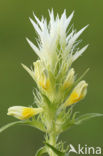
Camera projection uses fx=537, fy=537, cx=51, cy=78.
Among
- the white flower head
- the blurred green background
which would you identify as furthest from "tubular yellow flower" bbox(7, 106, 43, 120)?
the blurred green background

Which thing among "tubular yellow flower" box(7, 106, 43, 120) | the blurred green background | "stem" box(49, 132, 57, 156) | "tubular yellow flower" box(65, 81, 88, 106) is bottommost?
"stem" box(49, 132, 57, 156)

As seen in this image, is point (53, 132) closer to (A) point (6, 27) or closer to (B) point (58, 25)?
(B) point (58, 25)

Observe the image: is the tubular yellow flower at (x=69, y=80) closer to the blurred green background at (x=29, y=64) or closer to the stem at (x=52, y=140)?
the stem at (x=52, y=140)

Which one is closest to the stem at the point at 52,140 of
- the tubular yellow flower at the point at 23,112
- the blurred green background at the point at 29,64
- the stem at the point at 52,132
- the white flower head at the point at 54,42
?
the stem at the point at 52,132

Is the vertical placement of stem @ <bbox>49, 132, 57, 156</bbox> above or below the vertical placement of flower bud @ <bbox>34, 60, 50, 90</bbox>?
below

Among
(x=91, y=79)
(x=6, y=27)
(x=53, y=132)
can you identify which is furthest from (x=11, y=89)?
(x=53, y=132)

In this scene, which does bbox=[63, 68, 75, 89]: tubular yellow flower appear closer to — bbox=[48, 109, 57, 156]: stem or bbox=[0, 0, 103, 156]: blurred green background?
bbox=[48, 109, 57, 156]: stem

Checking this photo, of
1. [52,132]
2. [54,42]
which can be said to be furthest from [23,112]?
[54,42]

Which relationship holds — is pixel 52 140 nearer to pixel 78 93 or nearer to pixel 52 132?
pixel 52 132
